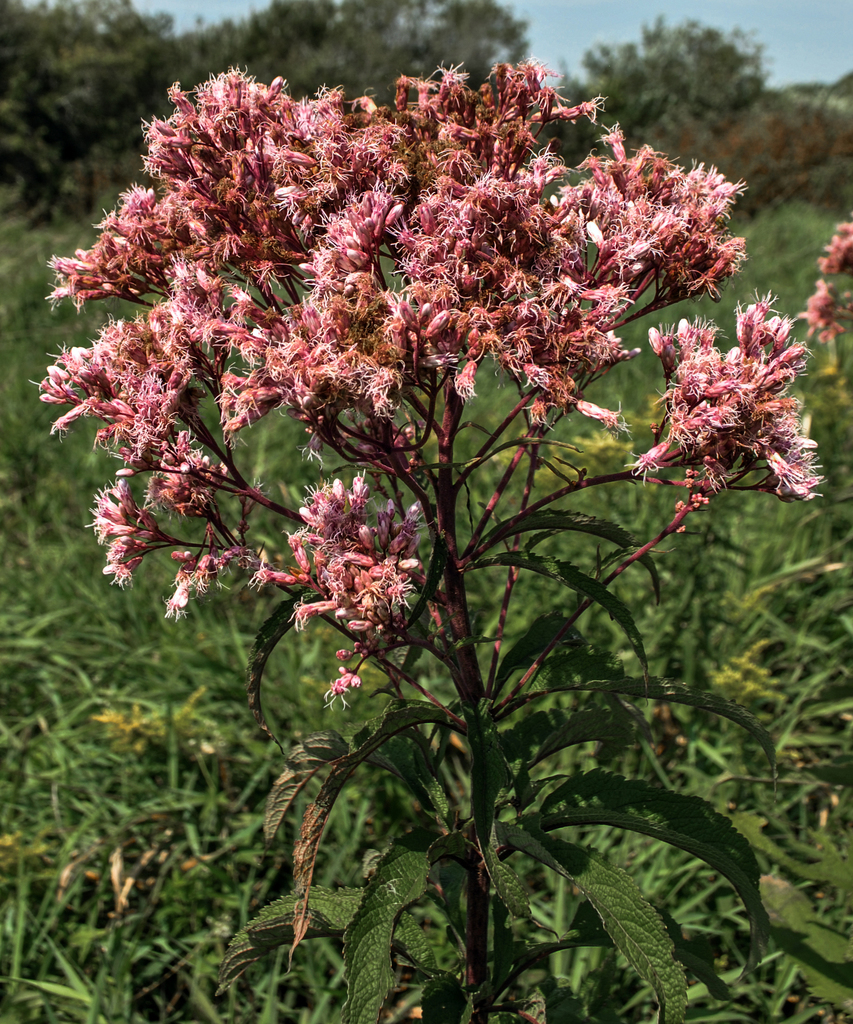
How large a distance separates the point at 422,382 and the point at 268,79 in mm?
18606

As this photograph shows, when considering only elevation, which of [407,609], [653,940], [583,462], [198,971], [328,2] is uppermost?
[328,2]

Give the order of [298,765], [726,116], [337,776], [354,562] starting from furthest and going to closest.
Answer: [726,116] → [298,765] → [354,562] → [337,776]

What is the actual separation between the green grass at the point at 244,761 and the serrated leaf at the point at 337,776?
115 cm

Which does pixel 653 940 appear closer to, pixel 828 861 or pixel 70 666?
pixel 828 861

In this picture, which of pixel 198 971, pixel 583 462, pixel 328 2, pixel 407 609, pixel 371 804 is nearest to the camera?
pixel 407 609

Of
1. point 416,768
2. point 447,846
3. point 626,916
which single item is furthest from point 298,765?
point 626,916

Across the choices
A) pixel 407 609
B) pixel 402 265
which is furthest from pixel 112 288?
pixel 407 609

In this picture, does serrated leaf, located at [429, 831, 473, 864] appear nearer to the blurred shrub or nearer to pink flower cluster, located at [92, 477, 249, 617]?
pink flower cluster, located at [92, 477, 249, 617]

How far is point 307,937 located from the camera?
137cm

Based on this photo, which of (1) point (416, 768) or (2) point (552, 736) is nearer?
(2) point (552, 736)

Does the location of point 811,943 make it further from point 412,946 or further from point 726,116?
point 726,116

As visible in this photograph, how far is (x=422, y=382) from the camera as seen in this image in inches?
48.5

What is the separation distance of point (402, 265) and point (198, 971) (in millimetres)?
2006

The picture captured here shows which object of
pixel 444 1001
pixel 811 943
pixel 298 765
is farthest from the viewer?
pixel 811 943
